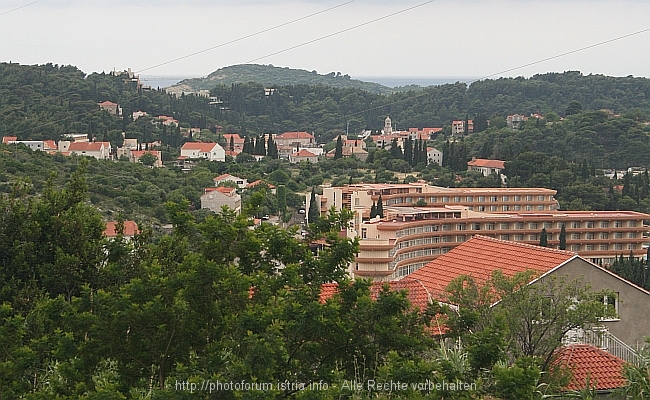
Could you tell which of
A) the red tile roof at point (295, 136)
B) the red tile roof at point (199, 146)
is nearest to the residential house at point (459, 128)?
the red tile roof at point (295, 136)

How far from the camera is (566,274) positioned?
12406 millimetres

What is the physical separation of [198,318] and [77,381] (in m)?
0.92

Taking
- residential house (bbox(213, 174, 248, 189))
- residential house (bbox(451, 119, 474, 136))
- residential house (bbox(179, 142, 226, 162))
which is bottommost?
residential house (bbox(213, 174, 248, 189))

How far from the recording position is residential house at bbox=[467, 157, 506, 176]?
2603 inches

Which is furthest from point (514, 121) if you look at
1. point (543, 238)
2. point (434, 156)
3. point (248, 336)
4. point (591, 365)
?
point (248, 336)

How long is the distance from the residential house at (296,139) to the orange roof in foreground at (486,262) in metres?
88.7

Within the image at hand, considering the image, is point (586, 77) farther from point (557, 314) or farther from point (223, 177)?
point (557, 314)

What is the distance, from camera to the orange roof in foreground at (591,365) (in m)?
10.1

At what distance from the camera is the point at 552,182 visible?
59.9m

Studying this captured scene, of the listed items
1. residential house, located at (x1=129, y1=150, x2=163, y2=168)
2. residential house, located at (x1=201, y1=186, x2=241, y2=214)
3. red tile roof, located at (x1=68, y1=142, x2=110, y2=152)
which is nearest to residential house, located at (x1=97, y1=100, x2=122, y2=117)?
red tile roof, located at (x1=68, y1=142, x2=110, y2=152)

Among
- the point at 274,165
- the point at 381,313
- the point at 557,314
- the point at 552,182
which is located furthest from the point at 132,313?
the point at 274,165

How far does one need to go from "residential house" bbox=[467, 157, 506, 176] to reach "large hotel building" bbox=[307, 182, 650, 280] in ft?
37.0

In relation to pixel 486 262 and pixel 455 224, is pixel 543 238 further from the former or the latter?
pixel 486 262

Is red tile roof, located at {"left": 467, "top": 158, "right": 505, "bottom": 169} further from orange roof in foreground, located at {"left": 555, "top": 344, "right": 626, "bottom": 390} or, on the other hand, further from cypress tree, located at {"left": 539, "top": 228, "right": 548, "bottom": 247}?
orange roof in foreground, located at {"left": 555, "top": 344, "right": 626, "bottom": 390}
